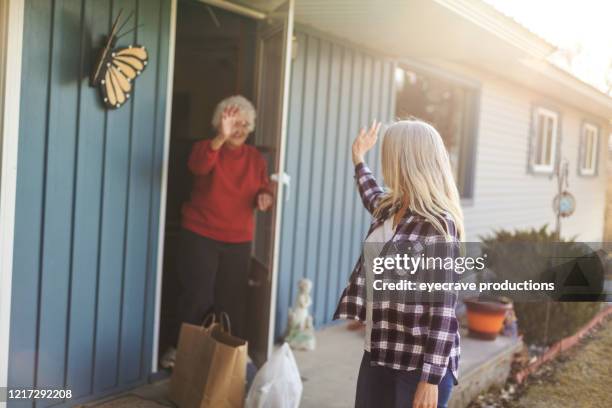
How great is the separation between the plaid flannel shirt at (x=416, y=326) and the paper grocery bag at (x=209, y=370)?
1059 mm

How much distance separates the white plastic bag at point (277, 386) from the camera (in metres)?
2.87

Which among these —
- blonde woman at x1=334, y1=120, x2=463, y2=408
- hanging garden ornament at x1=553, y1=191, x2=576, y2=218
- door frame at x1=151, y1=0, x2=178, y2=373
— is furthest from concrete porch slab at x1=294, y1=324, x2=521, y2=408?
blonde woman at x1=334, y1=120, x2=463, y2=408

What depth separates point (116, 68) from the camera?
3047 mm

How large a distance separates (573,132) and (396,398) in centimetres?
869

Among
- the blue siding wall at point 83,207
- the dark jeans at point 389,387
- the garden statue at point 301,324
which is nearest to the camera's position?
the dark jeans at point 389,387

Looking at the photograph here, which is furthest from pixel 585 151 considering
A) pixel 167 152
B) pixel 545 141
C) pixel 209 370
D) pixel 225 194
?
pixel 209 370

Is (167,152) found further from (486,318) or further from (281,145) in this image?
(486,318)

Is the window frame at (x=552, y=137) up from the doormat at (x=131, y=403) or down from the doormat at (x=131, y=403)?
up

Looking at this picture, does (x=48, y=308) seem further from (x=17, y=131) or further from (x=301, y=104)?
(x=301, y=104)

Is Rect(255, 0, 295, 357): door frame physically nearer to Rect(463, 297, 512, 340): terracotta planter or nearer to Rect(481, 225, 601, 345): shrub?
Rect(463, 297, 512, 340): terracotta planter

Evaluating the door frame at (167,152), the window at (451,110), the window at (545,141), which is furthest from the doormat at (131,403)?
the window at (545,141)

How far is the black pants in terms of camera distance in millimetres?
3576

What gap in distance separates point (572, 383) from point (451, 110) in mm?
3664

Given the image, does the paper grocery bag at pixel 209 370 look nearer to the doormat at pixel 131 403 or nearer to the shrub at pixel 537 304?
the doormat at pixel 131 403
